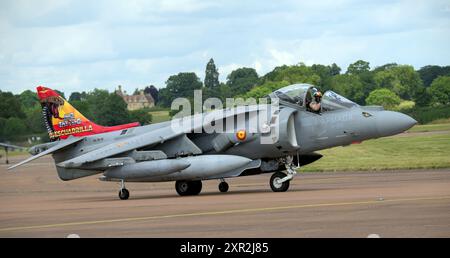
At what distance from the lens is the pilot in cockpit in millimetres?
22688

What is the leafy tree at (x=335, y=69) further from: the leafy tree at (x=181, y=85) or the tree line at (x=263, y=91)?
the leafy tree at (x=181, y=85)

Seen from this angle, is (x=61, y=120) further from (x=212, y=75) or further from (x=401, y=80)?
(x=212, y=75)

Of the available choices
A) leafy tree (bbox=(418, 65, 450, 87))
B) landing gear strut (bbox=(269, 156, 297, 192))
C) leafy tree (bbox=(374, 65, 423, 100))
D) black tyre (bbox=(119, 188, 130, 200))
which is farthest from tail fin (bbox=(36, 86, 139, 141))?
leafy tree (bbox=(418, 65, 450, 87))

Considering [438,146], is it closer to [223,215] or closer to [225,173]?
[225,173]

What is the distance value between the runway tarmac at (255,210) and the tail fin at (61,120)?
1910mm

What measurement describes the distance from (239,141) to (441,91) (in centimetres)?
6319

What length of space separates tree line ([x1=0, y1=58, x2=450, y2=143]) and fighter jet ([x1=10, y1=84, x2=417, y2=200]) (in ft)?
27.2

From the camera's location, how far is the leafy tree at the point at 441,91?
8012cm

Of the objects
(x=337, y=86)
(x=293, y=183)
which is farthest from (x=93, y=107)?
(x=293, y=183)

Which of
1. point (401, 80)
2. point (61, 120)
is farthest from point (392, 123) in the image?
point (401, 80)

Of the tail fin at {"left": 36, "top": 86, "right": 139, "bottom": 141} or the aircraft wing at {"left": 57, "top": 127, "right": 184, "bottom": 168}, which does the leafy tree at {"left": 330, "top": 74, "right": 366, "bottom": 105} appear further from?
the aircraft wing at {"left": 57, "top": 127, "right": 184, "bottom": 168}

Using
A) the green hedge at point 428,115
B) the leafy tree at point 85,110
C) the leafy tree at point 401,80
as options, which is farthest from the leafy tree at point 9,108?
the leafy tree at point 401,80

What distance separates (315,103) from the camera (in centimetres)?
2272

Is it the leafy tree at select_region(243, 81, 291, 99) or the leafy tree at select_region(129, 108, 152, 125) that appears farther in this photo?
the leafy tree at select_region(243, 81, 291, 99)
